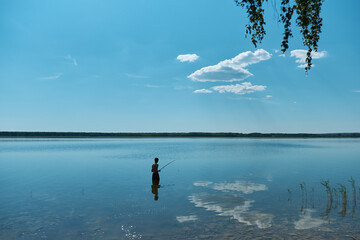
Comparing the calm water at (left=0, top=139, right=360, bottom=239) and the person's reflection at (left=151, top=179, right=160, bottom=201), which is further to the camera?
the person's reflection at (left=151, top=179, right=160, bottom=201)

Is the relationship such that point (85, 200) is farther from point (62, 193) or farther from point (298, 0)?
point (298, 0)

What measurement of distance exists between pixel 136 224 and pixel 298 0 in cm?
1023

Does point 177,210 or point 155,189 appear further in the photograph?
point 155,189

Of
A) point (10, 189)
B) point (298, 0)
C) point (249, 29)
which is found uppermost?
point (298, 0)

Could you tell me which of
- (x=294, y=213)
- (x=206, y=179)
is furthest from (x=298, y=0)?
(x=206, y=179)

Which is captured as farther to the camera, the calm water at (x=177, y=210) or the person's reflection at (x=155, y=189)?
the person's reflection at (x=155, y=189)

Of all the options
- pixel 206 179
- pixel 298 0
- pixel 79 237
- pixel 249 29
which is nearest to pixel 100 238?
pixel 79 237

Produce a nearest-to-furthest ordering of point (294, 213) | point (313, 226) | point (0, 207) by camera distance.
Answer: point (313, 226) < point (294, 213) < point (0, 207)

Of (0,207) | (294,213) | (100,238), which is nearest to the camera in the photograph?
(100,238)

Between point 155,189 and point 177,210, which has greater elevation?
point 177,210

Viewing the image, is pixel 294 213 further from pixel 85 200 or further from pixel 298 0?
pixel 85 200

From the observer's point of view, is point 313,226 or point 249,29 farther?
point 313,226

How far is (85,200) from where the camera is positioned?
16.0 metres

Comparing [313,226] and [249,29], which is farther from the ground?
[249,29]
